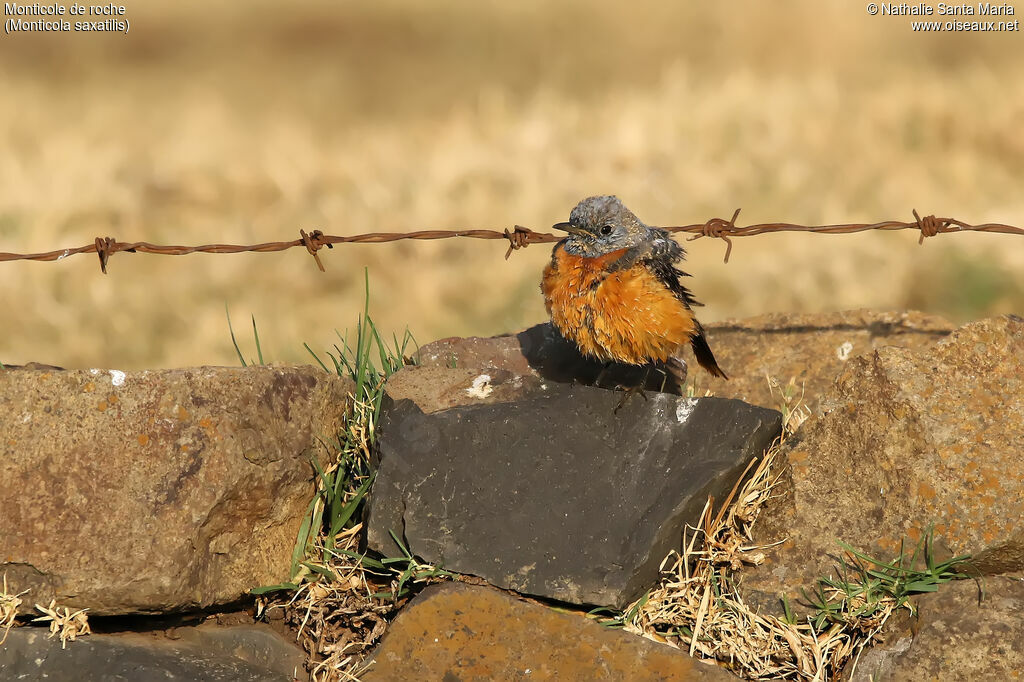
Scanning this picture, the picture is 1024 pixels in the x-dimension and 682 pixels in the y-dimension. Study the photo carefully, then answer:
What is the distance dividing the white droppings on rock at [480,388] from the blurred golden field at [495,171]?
358 centimetres

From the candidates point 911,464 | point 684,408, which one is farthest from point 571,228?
point 911,464

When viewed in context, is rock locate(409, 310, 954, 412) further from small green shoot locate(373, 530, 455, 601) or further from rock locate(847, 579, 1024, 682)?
rock locate(847, 579, 1024, 682)

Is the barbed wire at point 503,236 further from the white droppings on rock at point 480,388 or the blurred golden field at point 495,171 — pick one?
the blurred golden field at point 495,171

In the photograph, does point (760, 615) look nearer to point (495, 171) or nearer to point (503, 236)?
point (503, 236)

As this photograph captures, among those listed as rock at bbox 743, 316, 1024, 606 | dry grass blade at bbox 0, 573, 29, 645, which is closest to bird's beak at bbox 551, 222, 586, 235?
rock at bbox 743, 316, 1024, 606

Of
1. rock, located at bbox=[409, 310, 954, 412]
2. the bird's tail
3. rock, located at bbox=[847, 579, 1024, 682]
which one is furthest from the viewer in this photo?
rock, located at bbox=[409, 310, 954, 412]

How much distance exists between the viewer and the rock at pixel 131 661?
162 inches

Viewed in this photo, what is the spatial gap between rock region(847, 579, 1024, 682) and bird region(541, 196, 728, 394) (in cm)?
150

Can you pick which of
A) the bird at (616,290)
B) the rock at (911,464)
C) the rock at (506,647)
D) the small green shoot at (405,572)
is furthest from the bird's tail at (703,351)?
the small green shoot at (405,572)

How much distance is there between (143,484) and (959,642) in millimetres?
3164

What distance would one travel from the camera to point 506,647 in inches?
163

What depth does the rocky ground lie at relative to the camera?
4160mm

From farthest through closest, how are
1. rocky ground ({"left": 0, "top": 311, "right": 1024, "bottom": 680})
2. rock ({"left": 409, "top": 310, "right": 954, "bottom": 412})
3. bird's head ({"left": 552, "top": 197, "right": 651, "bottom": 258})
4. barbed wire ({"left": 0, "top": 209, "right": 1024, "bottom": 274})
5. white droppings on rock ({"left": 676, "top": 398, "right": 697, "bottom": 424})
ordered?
rock ({"left": 409, "top": 310, "right": 954, "bottom": 412})
barbed wire ({"left": 0, "top": 209, "right": 1024, "bottom": 274})
bird's head ({"left": 552, "top": 197, "right": 651, "bottom": 258})
white droppings on rock ({"left": 676, "top": 398, "right": 697, "bottom": 424})
rocky ground ({"left": 0, "top": 311, "right": 1024, "bottom": 680})

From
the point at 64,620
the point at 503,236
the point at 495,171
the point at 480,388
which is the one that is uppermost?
the point at 495,171
